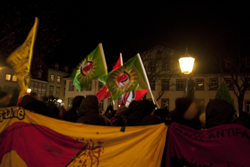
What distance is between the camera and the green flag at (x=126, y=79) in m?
8.76

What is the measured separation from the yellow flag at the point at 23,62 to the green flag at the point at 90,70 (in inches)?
176

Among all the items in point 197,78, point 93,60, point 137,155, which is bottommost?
point 137,155

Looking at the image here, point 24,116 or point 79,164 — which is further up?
point 24,116

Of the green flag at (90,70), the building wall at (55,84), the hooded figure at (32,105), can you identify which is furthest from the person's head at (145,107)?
the building wall at (55,84)

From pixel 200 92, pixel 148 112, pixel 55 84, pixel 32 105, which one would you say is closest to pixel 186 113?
pixel 148 112

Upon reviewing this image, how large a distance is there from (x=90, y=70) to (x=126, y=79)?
219 cm

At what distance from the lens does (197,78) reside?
37438 mm

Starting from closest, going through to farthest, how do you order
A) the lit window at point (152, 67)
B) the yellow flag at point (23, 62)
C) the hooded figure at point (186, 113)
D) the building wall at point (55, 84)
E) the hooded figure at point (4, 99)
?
the hooded figure at point (186, 113)
the hooded figure at point (4, 99)
the yellow flag at point (23, 62)
the lit window at point (152, 67)
the building wall at point (55, 84)

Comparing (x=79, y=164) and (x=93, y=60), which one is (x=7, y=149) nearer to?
(x=79, y=164)

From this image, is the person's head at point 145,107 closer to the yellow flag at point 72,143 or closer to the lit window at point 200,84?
the yellow flag at point 72,143

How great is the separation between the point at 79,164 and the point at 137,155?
1042mm

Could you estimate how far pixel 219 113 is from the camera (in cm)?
353

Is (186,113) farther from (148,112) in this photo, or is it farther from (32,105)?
(32,105)

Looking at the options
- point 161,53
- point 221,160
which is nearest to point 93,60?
point 221,160
